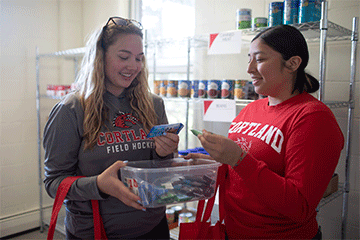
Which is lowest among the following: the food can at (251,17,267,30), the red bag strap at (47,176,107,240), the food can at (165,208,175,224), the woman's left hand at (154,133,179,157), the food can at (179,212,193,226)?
the food can at (165,208,175,224)

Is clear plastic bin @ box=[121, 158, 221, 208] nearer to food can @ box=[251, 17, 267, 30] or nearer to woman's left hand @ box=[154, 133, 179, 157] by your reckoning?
woman's left hand @ box=[154, 133, 179, 157]

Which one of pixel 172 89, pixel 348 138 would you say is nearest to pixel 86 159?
pixel 172 89

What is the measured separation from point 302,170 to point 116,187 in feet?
2.14

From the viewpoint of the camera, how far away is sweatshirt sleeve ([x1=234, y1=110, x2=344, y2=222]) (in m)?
1.10

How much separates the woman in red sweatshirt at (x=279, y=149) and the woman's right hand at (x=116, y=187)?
1.03 feet

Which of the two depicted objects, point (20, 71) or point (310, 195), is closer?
point (310, 195)

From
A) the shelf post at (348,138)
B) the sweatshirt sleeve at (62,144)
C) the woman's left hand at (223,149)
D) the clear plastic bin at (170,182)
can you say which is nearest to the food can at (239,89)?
the shelf post at (348,138)

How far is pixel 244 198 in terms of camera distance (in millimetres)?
1319

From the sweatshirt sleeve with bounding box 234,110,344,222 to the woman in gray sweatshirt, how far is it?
428 mm

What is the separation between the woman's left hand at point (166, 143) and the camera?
4.57ft

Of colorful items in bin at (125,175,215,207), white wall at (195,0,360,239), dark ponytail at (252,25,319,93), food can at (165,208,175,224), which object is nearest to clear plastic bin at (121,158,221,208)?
colorful items in bin at (125,175,215,207)

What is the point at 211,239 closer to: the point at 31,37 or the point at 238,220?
the point at 238,220

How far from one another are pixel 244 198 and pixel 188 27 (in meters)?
2.03

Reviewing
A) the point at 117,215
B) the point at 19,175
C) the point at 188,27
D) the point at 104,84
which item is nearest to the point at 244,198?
the point at 117,215
